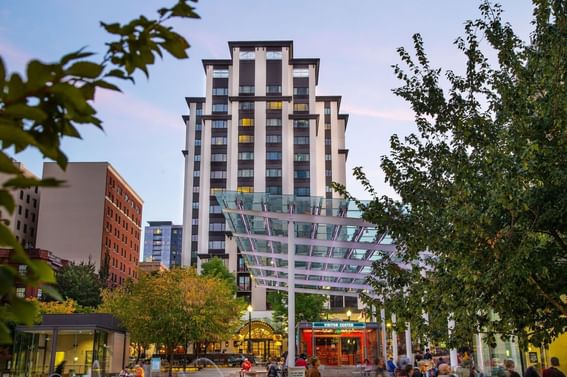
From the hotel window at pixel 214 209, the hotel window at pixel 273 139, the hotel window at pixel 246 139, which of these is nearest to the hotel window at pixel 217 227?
the hotel window at pixel 214 209

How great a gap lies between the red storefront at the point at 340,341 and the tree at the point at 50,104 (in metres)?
38.3

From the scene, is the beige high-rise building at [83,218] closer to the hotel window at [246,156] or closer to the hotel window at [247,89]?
the hotel window at [246,156]

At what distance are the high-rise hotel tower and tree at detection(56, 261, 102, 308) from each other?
772 inches

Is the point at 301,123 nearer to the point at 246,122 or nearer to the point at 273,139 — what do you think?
the point at 273,139

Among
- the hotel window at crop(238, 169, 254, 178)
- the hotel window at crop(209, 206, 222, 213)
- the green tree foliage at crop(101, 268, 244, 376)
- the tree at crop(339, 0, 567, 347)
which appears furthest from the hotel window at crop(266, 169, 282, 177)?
the tree at crop(339, 0, 567, 347)

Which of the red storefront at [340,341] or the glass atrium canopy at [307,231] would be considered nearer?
the glass atrium canopy at [307,231]

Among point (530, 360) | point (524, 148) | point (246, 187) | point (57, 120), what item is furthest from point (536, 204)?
point (246, 187)

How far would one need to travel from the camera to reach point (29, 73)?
155 cm

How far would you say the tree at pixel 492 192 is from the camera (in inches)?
329

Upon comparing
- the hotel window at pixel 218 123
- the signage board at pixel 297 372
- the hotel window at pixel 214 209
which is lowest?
the signage board at pixel 297 372

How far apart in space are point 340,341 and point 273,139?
56.8 m

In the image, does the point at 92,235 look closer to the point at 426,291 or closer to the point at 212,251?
the point at 212,251

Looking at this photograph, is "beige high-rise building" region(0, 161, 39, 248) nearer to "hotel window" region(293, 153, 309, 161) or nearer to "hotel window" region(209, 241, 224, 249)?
"hotel window" region(209, 241, 224, 249)

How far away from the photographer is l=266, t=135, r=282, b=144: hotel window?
9256cm
